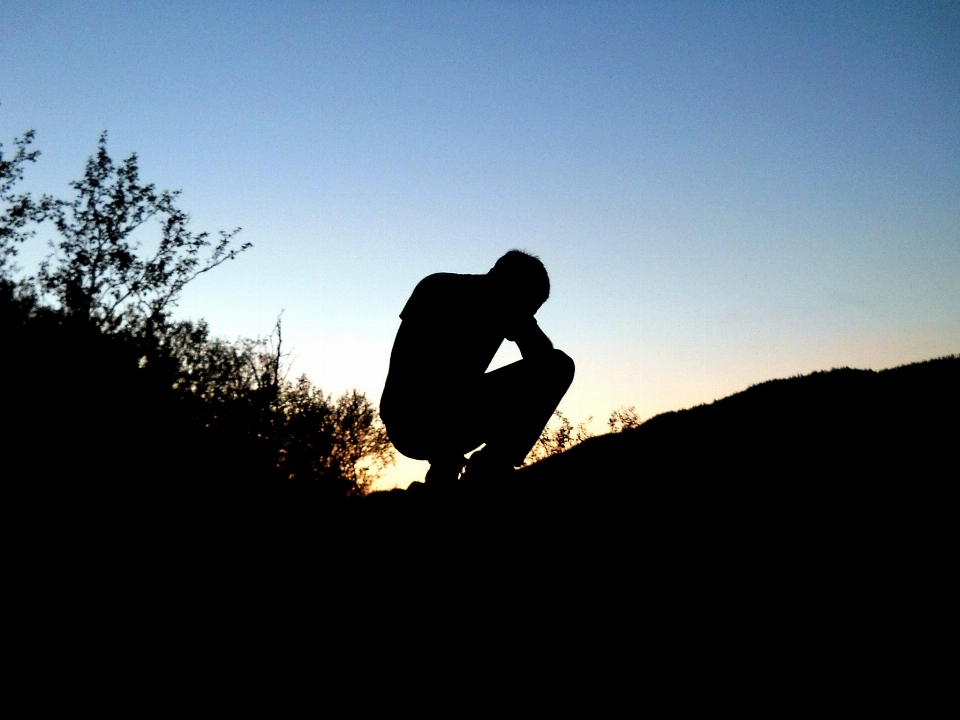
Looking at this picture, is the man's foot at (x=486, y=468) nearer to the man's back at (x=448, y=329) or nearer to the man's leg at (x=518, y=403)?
the man's leg at (x=518, y=403)

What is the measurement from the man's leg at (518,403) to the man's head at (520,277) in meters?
0.45

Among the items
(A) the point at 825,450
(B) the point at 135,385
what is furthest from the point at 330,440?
(A) the point at 825,450

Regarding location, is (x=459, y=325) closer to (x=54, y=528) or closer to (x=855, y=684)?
(x=855, y=684)

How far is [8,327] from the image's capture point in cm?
2519

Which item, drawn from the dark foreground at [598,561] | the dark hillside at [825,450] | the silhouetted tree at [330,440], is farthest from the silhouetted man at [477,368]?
the silhouetted tree at [330,440]

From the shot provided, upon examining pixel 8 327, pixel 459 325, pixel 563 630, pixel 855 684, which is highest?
pixel 8 327

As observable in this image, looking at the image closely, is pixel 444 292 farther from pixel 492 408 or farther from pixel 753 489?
pixel 753 489

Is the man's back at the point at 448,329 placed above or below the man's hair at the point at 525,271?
below

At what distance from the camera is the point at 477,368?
3.61 meters

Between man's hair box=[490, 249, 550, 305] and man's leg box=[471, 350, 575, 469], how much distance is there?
486mm

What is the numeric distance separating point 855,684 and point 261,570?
12.1 ft

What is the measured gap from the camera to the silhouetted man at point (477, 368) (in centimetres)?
349

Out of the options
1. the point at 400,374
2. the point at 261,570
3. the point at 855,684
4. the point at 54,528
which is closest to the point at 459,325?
the point at 400,374

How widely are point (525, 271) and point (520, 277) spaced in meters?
0.06
